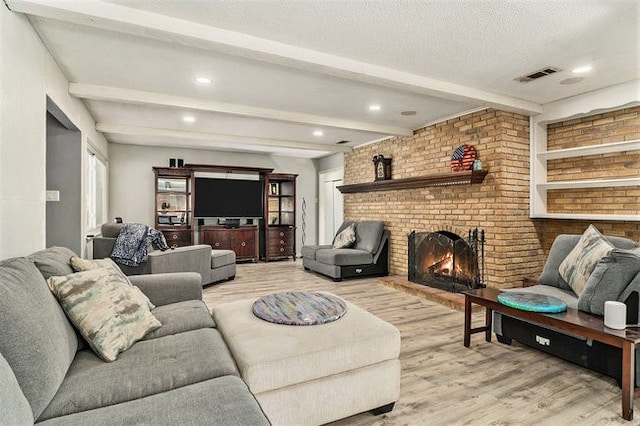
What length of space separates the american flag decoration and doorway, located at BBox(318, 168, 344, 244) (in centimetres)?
337

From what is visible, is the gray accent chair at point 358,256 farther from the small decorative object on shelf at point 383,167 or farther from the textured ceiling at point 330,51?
the textured ceiling at point 330,51

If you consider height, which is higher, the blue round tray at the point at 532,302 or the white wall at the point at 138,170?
the white wall at the point at 138,170

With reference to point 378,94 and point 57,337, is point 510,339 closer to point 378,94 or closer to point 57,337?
point 378,94

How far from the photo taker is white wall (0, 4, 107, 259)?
6.56 feet

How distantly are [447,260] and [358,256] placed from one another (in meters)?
1.46

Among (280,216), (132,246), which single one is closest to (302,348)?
(132,246)

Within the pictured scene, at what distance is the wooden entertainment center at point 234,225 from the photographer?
22.7 ft

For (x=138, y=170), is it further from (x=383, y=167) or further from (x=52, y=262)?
(x=52, y=262)

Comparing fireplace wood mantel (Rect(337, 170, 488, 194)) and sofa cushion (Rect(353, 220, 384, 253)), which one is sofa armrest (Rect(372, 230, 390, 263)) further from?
fireplace wood mantel (Rect(337, 170, 488, 194))

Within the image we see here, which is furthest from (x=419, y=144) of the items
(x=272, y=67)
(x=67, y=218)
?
(x=67, y=218)

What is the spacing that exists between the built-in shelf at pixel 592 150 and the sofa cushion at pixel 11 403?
490 cm

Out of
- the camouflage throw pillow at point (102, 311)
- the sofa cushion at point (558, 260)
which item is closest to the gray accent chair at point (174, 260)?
the camouflage throw pillow at point (102, 311)

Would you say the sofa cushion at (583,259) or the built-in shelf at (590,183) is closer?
the sofa cushion at (583,259)

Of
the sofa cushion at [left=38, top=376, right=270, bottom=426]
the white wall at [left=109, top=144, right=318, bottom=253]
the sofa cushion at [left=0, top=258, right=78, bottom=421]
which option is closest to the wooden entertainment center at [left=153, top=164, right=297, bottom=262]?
the white wall at [left=109, top=144, right=318, bottom=253]
